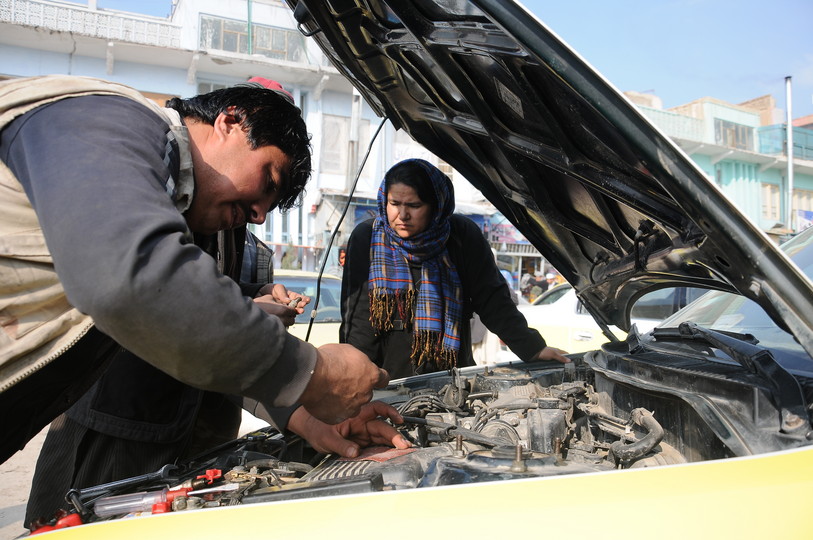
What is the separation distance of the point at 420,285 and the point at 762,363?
6.70 ft

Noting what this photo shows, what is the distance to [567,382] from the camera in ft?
8.08

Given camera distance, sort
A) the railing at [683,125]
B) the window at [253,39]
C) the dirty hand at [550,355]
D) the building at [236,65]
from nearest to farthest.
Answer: the dirty hand at [550,355]
the building at [236,65]
the window at [253,39]
the railing at [683,125]

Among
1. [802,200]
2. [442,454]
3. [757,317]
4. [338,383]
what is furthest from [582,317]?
[802,200]

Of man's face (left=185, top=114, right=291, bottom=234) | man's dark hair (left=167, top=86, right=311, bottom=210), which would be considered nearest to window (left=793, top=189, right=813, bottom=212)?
man's dark hair (left=167, top=86, right=311, bottom=210)

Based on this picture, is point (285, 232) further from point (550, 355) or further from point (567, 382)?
point (567, 382)

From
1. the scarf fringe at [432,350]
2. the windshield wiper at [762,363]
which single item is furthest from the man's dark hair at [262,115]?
the scarf fringe at [432,350]

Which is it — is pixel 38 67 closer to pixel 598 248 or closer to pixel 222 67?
pixel 222 67

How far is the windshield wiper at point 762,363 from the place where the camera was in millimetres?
1230

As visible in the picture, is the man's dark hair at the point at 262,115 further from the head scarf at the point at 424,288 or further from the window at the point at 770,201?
the window at the point at 770,201

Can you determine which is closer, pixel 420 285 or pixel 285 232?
pixel 420 285

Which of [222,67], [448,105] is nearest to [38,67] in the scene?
[222,67]

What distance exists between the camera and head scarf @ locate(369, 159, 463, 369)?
10.7ft

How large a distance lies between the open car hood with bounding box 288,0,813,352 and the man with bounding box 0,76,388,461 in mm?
479

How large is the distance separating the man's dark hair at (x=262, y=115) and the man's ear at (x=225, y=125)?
1 cm
